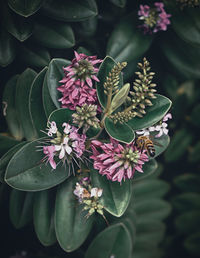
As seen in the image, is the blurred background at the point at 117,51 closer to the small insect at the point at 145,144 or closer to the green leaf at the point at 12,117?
the green leaf at the point at 12,117

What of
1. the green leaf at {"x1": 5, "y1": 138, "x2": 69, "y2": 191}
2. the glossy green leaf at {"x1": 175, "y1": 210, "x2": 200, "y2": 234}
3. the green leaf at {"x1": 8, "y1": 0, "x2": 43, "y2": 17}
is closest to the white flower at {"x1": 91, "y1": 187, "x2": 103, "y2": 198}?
the green leaf at {"x1": 5, "y1": 138, "x2": 69, "y2": 191}

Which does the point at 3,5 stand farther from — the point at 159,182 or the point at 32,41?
the point at 159,182

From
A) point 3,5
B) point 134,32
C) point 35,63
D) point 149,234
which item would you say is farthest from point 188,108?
point 3,5

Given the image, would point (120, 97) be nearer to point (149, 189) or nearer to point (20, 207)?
point (20, 207)

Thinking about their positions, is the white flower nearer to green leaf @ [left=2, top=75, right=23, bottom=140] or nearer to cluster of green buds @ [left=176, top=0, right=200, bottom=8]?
green leaf @ [left=2, top=75, right=23, bottom=140]

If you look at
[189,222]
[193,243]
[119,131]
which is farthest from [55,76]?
[193,243]

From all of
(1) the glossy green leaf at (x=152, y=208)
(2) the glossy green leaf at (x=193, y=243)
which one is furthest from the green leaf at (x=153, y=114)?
(2) the glossy green leaf at (x=193, y=243)
